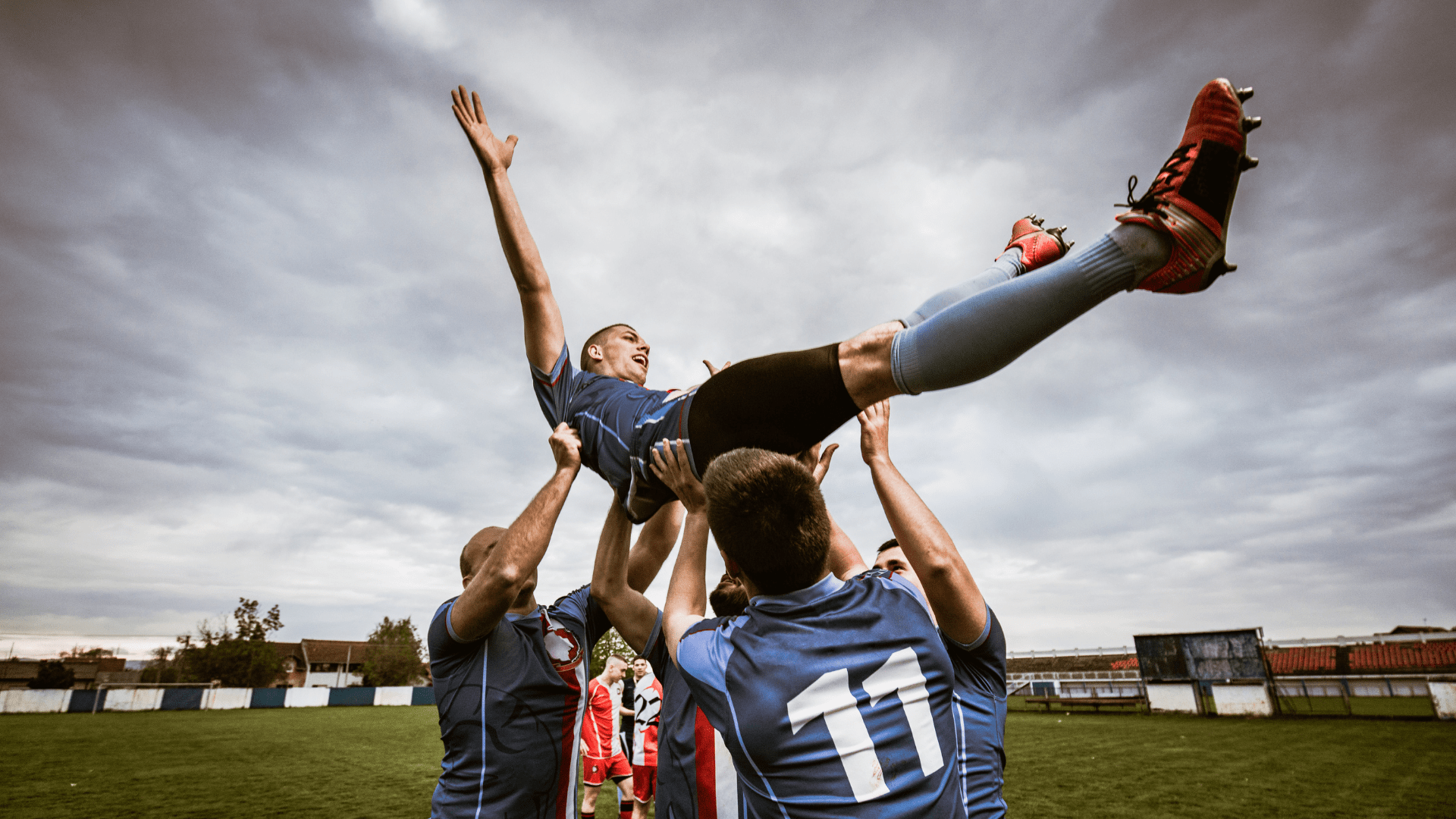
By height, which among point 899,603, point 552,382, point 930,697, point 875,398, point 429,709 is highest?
point 552,382

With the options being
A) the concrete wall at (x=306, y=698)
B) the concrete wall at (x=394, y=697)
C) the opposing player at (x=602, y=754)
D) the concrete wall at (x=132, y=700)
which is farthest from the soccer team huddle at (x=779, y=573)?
the concrete wall at (x=394, y=697)

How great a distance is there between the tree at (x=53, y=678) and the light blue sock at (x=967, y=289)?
231 ft

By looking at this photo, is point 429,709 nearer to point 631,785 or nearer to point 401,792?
point 401,792

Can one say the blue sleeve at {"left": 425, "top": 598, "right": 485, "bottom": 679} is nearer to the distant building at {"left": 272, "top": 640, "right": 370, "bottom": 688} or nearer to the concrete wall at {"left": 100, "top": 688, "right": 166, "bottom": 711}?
the concrete wall at {"left": 100, "top": 688, "right": 166, "bottom": 711}

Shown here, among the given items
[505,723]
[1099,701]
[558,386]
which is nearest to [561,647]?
[505,723]

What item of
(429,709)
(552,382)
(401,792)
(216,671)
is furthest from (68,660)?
(552,382)

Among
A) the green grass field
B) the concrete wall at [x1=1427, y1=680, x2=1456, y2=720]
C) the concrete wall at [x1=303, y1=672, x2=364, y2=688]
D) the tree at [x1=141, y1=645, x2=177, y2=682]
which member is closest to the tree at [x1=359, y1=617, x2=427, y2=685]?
the concrete wall at [x1=303, y1=672, x2=364, y2=688]

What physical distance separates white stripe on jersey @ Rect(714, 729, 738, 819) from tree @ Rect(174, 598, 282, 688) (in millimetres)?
61496

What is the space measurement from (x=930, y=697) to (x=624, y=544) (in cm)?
181

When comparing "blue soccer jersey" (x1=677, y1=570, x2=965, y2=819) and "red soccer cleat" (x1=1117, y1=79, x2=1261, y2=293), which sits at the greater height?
"red soccer cleat" (x1=1117, y1=79, x2=1261, y2=293)

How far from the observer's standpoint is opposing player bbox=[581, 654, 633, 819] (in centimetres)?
1075

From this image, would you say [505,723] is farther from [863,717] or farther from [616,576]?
[863,717]

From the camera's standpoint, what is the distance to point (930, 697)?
205 centimetres

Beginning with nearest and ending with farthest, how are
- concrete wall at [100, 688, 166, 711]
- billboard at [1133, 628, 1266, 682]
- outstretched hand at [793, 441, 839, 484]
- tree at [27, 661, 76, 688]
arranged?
1. outstretched hand at [793, 441, 839, 484]
2. billboard at [1133, 628, 1266, 682]
3. concrete wall at [100, 688, 166, 711]
4. tree at [27, 661, 76, 688]
